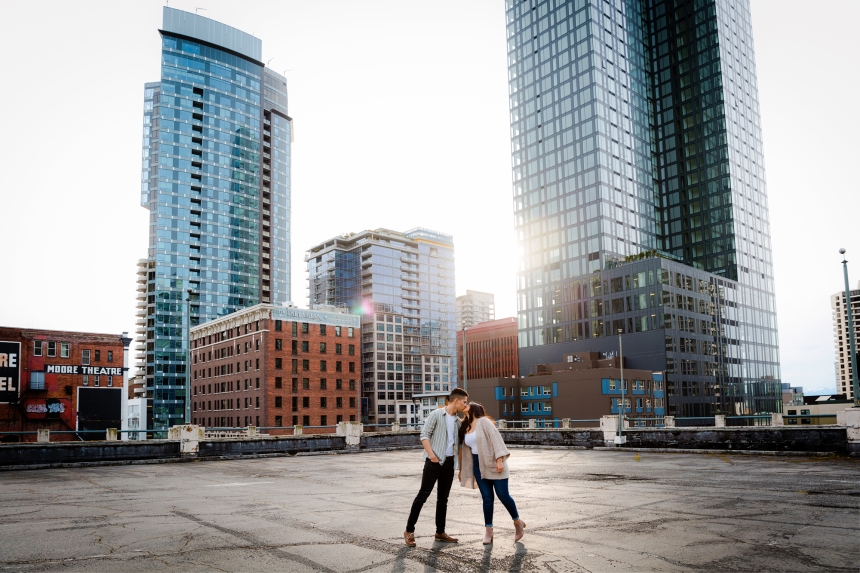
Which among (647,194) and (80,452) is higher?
(647,194)

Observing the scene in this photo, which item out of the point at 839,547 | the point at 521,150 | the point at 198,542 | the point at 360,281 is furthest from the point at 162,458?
the point at 360,281

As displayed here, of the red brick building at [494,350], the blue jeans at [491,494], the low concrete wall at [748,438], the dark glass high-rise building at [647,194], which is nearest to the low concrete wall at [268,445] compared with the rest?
the low concrete wall at [748,438]

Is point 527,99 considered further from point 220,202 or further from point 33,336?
point 33,336

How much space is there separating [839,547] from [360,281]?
150 meters

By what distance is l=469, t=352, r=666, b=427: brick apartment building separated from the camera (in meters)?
83.7

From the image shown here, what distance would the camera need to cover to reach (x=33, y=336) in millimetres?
63344

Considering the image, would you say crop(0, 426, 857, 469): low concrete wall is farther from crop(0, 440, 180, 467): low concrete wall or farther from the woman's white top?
the woman's white top

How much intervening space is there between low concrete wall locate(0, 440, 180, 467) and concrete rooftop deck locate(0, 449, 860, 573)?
8.43 meters

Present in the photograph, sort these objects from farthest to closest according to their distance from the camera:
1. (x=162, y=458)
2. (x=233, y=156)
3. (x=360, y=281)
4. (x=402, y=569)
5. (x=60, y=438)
Result: (x=360, y=281) < (x=233, y=156) < (x=60, y=438) < (x=162, y=458) < (x=402, y=569)

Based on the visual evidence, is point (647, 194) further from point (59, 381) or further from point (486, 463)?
point (486, 463)

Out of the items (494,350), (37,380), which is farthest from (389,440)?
(494,350)

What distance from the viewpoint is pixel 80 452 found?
→ 25953 mm

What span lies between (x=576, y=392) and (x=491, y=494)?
3187 inches

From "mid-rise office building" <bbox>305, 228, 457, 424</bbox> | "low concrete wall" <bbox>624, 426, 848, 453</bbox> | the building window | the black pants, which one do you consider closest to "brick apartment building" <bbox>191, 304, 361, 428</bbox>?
the building window
